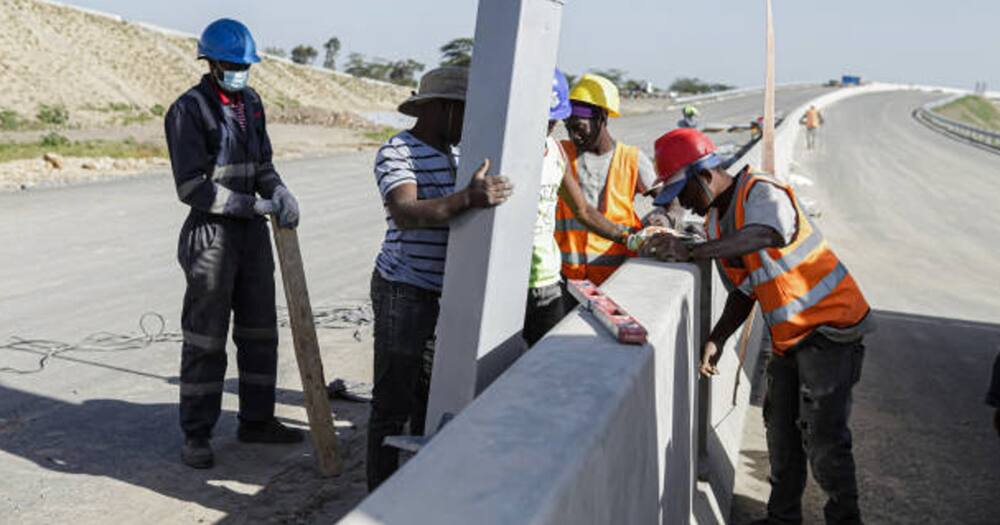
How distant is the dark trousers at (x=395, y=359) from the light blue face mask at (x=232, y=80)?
65.5 inches

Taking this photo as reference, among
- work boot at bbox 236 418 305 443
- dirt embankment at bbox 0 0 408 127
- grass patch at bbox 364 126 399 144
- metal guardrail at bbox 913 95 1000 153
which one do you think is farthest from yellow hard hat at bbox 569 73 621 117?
metal guardrail at bbox 913 95 1000 153

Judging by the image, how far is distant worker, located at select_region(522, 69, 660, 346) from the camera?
212 inches

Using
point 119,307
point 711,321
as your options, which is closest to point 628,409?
point 711,321

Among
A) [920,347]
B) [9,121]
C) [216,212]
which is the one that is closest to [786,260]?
[216,212]

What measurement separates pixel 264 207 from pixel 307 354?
78 centimetres

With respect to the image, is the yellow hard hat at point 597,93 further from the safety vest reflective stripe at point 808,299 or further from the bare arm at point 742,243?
the safety vest reflective stripe at point 808,299

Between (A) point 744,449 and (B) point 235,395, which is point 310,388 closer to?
(B) point 235,395

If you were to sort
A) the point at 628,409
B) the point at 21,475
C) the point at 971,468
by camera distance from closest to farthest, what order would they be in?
the point at 628,409 < the point at 21,475 < the point at 971,468

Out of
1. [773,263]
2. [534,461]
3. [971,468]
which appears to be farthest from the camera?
[971,468]

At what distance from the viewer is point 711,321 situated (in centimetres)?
576

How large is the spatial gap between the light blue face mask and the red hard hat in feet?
7.31

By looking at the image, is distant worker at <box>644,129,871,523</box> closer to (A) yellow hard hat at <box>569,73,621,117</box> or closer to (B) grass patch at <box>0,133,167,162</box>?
(A) yellow hard hat at <box>569,73,621,117</box>

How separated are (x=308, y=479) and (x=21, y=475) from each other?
140 centimetres

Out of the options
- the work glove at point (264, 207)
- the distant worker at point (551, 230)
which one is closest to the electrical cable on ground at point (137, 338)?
the work glove at point (264, 207)
